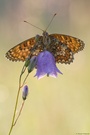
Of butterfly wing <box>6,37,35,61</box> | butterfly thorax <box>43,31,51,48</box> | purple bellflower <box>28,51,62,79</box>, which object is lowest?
purple bellflower <box>28,51,62,79</box>

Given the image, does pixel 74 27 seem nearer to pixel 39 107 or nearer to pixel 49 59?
pixel 39 107

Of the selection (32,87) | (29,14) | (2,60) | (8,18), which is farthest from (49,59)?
(29,14)

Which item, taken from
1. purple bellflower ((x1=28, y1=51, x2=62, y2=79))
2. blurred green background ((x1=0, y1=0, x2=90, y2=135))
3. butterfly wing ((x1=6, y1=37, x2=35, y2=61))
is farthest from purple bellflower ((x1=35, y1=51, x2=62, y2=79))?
blurred green background ((x1=0, y1=0, x2=90, y2=135))

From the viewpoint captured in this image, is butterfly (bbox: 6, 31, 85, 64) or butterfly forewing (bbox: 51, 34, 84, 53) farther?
butterfly forewing (bbox: 51, 34, 84, 53)

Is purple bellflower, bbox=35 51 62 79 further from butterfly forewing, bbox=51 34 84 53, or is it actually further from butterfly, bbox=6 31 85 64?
butterfly forewing, bbox=51 34 84 53

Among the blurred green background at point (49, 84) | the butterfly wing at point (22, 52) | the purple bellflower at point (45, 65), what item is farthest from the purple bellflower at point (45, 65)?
the blurred green background at point (49, 84)

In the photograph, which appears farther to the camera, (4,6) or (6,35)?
(4,6)

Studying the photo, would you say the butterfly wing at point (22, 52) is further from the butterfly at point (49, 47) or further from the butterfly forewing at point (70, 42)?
the butterfly forewing at point (70, 42)
